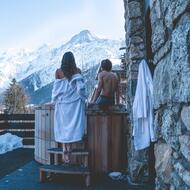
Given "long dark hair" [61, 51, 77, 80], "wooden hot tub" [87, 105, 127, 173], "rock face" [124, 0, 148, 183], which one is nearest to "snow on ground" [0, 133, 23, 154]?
"wooden hot tub" [87, 105, 127, 173]

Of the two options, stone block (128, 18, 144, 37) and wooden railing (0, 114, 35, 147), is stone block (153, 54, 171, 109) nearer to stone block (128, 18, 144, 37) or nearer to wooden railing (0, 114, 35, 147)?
stone block (128, 18, 144, 37)

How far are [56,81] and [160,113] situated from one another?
12.3ft

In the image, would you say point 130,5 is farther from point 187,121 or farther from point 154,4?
point 187,121

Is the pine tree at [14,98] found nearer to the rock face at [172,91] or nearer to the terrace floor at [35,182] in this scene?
the terrace floor at [35,182]

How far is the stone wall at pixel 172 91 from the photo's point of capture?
1.88 metres

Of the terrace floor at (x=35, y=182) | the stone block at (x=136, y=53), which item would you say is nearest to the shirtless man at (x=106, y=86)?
the stone block at (x=136, y=53)

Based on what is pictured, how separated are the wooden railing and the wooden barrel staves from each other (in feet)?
9.82

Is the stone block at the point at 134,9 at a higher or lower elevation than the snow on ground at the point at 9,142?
higher

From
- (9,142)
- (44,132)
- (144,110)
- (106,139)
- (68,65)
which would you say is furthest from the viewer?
(9,142)

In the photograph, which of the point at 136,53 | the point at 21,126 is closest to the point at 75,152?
the point at 136,53

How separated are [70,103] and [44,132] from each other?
1.59 m

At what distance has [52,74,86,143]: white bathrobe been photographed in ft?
19.5

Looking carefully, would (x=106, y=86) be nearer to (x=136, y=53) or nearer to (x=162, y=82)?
(x=136, y=53)

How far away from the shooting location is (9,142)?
33.9 ft
